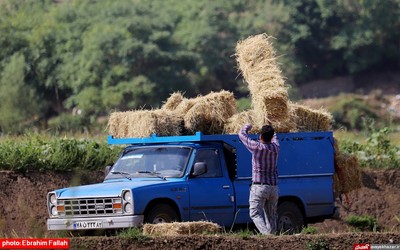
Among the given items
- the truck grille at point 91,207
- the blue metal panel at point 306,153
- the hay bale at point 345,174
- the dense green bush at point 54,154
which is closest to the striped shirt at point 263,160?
the blue metal panel at point 306,153

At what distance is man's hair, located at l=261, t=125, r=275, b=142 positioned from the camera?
599 inches

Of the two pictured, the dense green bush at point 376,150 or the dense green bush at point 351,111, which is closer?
the dense green bush at point 376,150

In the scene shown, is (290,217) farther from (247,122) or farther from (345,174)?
(247,122)

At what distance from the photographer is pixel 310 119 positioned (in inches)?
704

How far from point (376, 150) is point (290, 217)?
8582 mm

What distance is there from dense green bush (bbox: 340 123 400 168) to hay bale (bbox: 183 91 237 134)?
26.6 feet

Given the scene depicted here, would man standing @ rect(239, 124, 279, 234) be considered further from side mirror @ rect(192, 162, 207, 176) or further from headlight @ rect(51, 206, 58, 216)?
headlight @ rect(51, 206, 58, 216)

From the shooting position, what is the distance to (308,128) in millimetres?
17844

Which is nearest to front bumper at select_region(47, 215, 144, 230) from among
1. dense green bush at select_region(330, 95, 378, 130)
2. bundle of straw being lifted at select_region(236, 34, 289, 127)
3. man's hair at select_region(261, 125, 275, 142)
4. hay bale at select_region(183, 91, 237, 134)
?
man's hair at select_region(261, 125, 275, 142)

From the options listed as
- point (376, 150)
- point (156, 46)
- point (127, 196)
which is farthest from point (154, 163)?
point (156, 46)

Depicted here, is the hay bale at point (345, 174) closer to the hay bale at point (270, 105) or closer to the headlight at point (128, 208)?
the hay bale at point (270, 105)

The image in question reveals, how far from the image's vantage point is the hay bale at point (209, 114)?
54.9ft

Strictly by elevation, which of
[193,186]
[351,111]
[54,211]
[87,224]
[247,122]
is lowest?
[87,224]

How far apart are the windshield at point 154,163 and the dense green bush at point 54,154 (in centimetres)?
515
